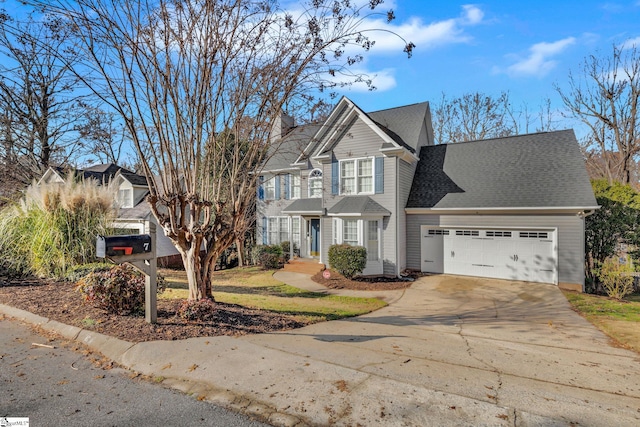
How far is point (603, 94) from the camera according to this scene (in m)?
20.2

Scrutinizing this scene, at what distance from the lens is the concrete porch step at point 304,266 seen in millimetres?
16047

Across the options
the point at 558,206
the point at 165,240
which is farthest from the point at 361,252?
the point at 165,240

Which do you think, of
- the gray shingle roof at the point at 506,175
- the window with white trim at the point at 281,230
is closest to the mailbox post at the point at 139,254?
the gray shingle roof at the point at 506,175

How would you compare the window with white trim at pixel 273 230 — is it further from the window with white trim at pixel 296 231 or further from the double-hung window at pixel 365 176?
the double-hung window at pixel 365 176

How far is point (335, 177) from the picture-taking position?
15.6 m

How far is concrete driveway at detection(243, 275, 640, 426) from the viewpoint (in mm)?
2984

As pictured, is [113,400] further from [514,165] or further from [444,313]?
[514,165]

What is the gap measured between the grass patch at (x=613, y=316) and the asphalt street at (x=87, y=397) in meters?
7.74

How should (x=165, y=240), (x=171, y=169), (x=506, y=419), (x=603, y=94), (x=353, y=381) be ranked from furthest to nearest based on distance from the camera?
(x=603, y=94), (x=165, y=240), (x=171, y=169), (x=353, y=381), (x=506, y=419)

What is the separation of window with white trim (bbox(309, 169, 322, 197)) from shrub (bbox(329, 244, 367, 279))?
476 cm

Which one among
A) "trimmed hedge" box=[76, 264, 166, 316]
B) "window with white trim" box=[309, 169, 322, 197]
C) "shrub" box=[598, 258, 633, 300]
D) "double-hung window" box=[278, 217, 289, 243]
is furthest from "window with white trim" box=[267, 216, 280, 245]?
"shrub" box=[598, 258, 633, 300]

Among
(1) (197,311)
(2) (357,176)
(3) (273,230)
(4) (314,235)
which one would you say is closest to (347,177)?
(2) (357,176)

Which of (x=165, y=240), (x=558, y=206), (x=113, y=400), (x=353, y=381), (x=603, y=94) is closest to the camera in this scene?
(x=113, y=400)

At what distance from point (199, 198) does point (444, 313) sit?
23.3 feet
